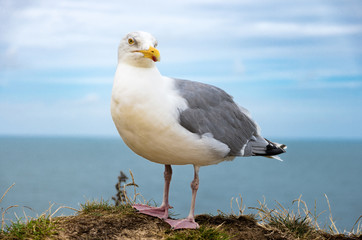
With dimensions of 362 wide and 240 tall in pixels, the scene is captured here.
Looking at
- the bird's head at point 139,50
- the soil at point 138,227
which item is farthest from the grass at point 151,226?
the bird's head at point 139,50

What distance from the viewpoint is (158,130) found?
6160mm

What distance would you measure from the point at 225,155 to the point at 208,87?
3.75 ft

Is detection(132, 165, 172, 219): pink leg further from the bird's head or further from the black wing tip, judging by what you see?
the bird's head

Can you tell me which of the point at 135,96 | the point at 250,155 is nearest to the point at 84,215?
the point at 135,96

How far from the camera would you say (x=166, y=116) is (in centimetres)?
619

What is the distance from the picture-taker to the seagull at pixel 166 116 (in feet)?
20.3

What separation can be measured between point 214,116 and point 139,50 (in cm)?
156

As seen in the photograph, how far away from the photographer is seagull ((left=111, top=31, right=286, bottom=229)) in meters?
6.18

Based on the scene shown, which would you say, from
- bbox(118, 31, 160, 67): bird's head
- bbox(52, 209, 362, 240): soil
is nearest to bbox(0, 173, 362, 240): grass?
bbox(52, 209, 362, 240): soil

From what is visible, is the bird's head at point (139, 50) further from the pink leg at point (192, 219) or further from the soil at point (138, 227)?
the soil at point (138, 227)

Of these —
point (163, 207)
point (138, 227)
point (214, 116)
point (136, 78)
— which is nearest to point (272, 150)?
point (214, 116)

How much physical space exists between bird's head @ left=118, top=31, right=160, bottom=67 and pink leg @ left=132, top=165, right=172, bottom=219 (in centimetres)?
199

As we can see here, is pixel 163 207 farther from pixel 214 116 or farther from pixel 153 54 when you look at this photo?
pixel 153 54

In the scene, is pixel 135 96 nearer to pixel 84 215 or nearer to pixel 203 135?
pixel 203 135
